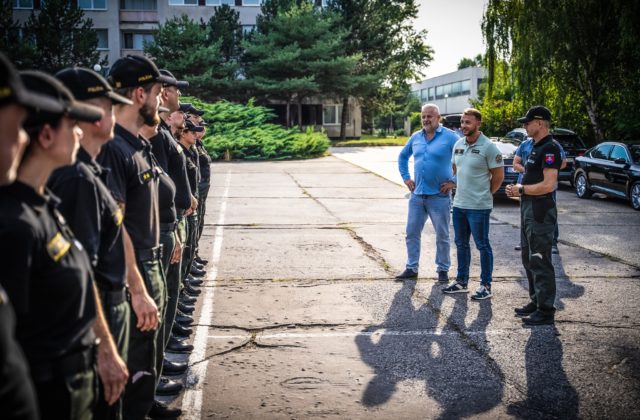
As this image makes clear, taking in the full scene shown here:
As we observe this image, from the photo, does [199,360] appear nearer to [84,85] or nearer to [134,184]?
[134,184]

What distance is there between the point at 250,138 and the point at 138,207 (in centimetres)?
2929

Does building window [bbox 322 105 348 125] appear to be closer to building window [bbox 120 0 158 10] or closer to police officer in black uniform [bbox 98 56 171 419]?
building window [bbox 120 0 158 10]

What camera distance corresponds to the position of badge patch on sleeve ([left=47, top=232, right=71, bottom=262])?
2.13 m

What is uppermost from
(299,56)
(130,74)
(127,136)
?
(299,56)

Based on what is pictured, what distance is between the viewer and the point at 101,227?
286 centimetres

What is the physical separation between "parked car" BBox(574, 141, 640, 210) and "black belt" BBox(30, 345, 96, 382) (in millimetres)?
15198

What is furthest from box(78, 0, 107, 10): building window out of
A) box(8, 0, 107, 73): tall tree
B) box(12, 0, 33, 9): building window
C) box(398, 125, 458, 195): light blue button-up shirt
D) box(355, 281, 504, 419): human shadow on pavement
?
box(355, 281, 504, 419): human shadow on pavement

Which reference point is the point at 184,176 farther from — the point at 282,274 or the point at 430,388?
the point at 282,274

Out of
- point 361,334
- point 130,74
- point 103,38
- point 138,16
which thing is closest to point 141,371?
point 130,74

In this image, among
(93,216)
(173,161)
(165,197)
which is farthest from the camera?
(173,161)

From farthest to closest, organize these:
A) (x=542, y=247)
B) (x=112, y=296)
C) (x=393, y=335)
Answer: (x=542, y=247) → (x=393, y=335) → (x=112, y=296)

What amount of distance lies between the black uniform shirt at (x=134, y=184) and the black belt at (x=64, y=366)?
4.13ft

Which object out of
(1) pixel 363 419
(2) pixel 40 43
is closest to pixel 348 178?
(1) pixel 363 419

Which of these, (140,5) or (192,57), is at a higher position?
(140,5)
